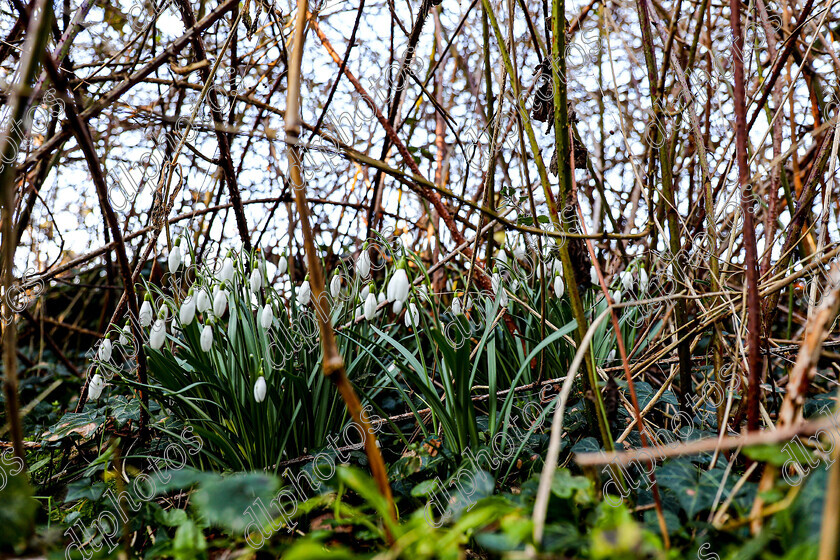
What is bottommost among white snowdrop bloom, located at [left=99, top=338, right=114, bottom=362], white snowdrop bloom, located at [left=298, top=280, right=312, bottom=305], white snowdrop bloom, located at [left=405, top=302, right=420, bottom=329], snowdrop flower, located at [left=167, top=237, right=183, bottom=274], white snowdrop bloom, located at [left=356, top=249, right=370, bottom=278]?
white snowdrop bloom, located at [left=405, top=302, right=420, bottom=329]

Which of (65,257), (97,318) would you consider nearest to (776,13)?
(65,257)

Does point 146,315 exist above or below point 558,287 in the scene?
above

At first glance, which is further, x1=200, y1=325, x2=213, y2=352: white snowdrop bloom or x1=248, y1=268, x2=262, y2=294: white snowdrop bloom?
x1=248, y1=268, x2=262, y2=294: white snowdrop bloom

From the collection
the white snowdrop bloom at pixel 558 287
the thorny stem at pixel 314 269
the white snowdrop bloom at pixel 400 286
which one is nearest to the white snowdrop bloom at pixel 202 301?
the white snowdrop bloom at pixel 400 286

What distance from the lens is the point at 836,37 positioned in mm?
2246

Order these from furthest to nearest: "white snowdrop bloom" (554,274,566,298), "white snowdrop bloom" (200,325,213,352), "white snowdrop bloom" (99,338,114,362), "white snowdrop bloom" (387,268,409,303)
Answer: "white snowdrop bloom" (554,274,566,298) < "white snowdrop bloom" (99,338,114,362) < "white snowdrop bloom" (200,325,213,352) < "white snowdrop bloom" (387,268,409,303)

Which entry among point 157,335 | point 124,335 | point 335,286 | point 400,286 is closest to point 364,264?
point 335,286

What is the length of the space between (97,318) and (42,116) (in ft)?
7.76

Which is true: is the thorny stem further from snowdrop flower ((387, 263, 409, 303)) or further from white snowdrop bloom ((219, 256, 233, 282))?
white snowdrop bloom ((219, 256, 233, 282))

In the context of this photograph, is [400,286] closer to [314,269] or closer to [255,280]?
[314,269]

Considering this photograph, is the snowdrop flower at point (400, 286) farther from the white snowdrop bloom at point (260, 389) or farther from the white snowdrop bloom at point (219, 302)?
the white snowdrop bloom at point (219, 302)

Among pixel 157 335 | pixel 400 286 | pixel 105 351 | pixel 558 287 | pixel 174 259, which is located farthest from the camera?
pixel 558 287

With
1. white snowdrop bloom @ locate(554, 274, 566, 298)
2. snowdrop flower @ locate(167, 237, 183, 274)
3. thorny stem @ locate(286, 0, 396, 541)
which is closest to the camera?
thorny stem @ locate(286, 0, 396, 541)

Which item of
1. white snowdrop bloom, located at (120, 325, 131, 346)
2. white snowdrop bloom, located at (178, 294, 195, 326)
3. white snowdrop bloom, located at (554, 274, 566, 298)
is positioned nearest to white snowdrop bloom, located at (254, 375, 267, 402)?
white snowdrop bloom, located at (178, 294, 195, 326)
